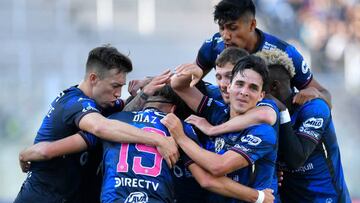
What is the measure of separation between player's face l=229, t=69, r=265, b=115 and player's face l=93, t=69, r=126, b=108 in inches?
44.0

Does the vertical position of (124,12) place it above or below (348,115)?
above

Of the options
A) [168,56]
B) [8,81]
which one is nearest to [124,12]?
[168,56]

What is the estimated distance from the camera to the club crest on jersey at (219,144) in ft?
19.9

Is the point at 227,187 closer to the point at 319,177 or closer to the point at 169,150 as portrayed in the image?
the point at 169,150

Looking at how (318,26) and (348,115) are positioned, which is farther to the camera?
(318,26)

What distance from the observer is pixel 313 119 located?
6.61 metres

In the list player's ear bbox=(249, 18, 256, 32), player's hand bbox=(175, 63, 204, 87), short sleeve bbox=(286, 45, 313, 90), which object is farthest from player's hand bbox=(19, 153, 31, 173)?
short sleeve bbox=(286, 45, 313, 90)

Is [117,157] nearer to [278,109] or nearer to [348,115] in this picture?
[278,109]

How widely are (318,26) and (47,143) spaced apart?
15178 millimetres

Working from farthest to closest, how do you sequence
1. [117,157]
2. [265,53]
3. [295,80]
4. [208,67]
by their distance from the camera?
1. [208,67]
2. [295,80]
3. [265,53]
4. [117,157]

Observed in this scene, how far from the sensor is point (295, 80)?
23.9 ft

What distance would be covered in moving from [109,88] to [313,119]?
5.49ft

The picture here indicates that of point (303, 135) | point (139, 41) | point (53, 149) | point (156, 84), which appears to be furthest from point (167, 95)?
point (139, 41)

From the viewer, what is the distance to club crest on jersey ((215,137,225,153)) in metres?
6.06
